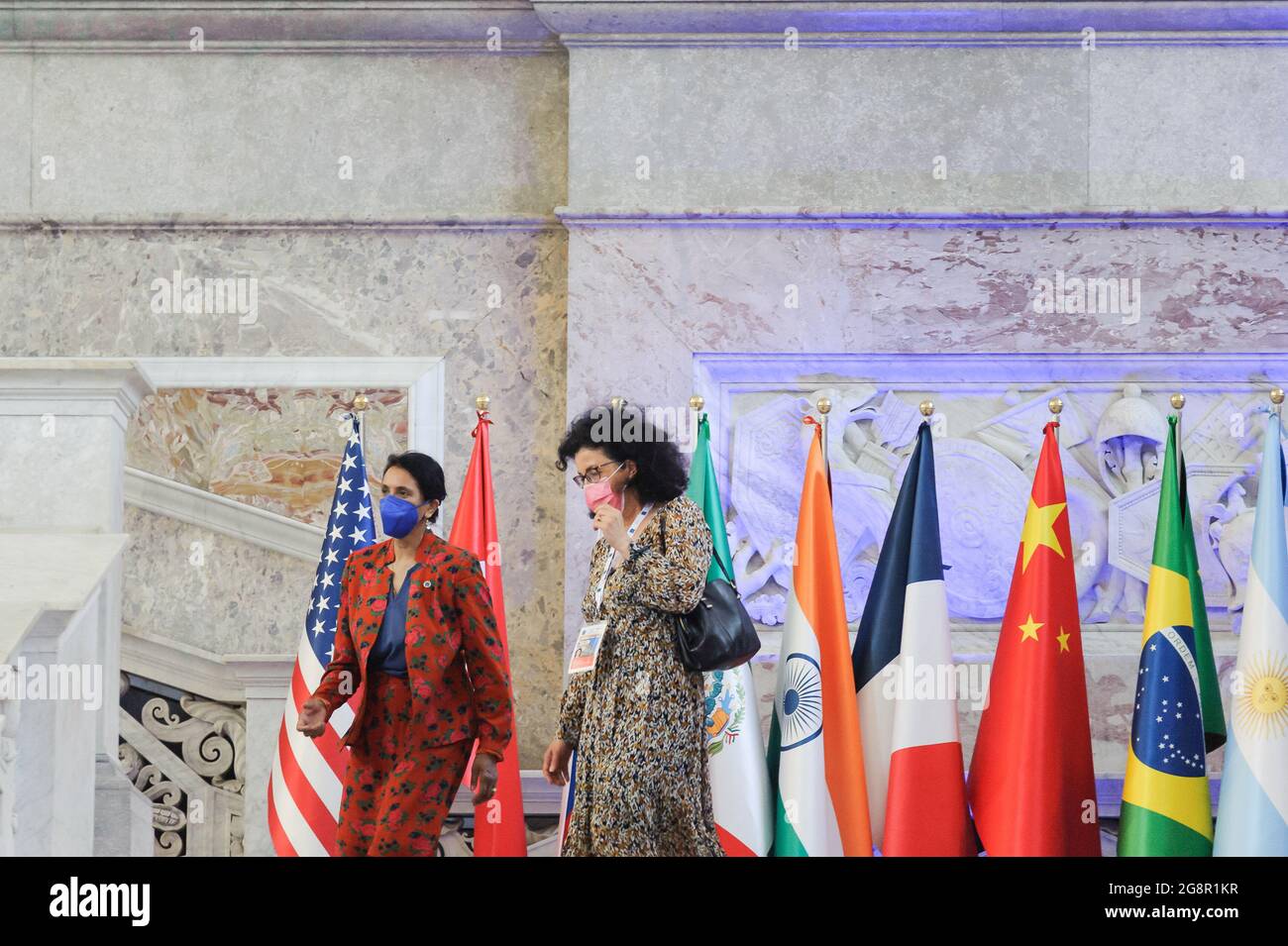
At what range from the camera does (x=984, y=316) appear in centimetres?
641

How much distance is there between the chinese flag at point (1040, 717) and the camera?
17.0 feet

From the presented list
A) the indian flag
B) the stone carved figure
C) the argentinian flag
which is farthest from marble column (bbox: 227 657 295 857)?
the argentinian flag

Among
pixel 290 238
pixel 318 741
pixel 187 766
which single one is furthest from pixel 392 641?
pixel 290 238

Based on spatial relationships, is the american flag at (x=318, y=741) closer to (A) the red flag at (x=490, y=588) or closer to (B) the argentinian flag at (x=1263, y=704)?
(A) the red flag at (x=490, y=588)

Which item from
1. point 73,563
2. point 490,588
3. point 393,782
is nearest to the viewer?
point 393,782

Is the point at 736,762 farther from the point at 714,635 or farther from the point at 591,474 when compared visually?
the point at 591,474

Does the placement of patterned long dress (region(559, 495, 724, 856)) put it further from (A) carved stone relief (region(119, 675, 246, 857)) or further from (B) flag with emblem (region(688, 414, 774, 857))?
(A) carved stone relief (region(119, 675, 246, 857))

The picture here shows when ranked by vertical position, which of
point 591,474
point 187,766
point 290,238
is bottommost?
point 187,766

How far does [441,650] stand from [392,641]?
0.12m

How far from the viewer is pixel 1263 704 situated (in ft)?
16.9

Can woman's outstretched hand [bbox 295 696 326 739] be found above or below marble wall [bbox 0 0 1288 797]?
below

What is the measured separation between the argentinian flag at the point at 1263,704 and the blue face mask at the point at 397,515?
255 centimetres

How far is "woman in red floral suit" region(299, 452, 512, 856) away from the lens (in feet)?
13.7

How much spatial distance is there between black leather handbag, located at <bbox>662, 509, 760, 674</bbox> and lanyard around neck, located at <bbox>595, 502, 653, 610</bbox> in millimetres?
96
